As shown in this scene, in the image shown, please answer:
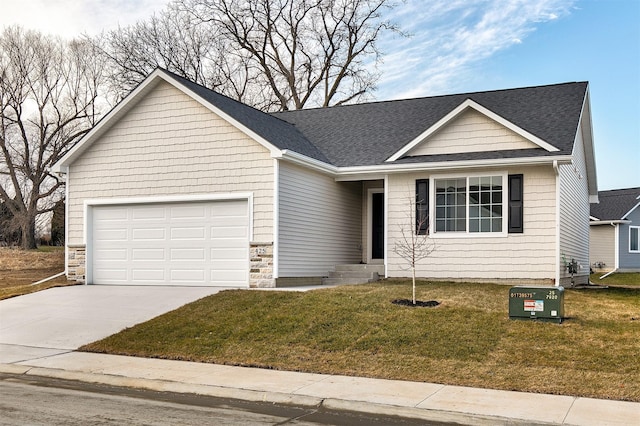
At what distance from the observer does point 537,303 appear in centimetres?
1158

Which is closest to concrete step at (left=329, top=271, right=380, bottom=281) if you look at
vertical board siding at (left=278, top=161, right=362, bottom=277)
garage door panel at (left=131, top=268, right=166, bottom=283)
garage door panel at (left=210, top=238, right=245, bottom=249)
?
vertical board siding at (left=278, top=161, right=362, bottom=277)

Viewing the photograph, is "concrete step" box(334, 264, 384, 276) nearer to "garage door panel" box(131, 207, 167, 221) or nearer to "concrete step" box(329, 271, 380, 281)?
"concrete step" box(329, 271, 380, 281)

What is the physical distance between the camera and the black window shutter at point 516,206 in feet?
53.2

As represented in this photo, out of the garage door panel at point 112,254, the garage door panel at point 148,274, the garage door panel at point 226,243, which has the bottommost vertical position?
the garage door panel at point 148,274

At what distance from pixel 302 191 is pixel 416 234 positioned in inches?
130

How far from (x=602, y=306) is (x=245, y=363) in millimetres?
7402

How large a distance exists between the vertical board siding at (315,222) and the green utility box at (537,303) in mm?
6542

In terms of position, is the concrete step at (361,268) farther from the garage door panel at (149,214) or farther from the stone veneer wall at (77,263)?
the stone veneer wall at (77,263)

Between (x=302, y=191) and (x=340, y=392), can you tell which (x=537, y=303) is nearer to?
(x=340, y=392)

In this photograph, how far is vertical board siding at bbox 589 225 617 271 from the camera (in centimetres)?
3400

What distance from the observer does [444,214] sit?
17234 millimetres

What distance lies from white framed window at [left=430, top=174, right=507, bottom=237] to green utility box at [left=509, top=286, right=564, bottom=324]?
192 inches

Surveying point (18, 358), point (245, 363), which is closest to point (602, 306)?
point (245, 363)

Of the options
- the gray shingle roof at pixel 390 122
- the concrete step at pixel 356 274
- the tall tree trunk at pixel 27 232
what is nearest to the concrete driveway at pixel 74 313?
the concrete step at pixel 356 274
